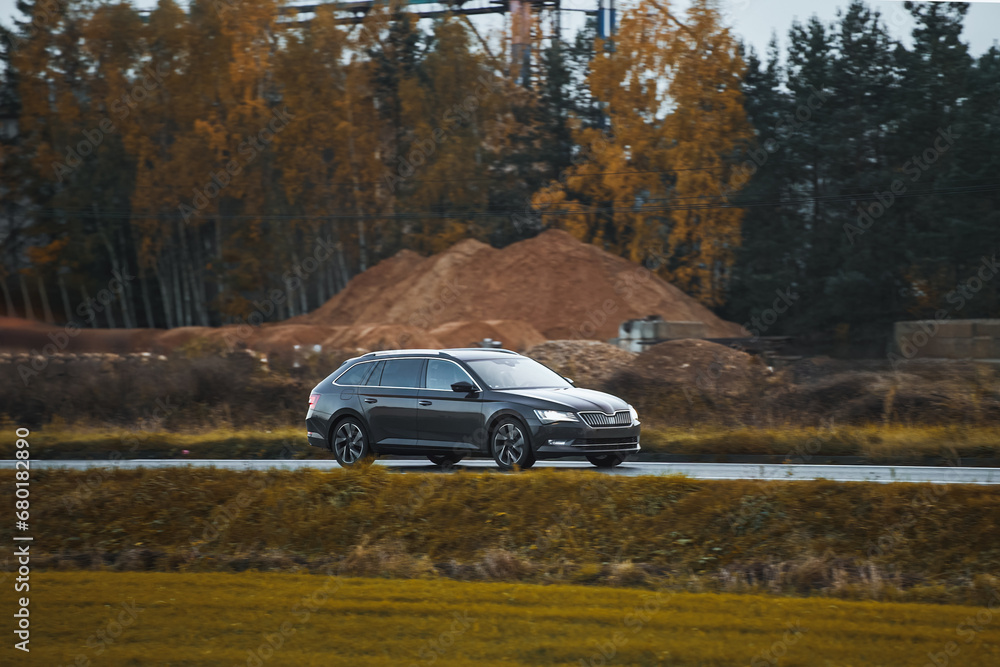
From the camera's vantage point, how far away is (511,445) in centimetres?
1416

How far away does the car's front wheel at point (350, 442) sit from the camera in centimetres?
1534

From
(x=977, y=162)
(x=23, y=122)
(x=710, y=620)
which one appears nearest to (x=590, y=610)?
(x=710, y=620)

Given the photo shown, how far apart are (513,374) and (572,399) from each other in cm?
134

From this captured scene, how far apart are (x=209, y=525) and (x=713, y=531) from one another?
549cm

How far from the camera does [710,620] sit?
7805 millimetres

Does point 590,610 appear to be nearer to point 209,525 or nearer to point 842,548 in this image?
point 842,548

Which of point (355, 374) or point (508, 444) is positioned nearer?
point (508, 444)

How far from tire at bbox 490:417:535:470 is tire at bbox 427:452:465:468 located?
108cm

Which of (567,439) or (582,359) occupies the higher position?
A: (567,439)

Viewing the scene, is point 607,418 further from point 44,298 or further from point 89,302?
point 44,298

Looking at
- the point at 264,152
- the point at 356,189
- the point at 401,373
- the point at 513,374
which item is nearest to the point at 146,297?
the point at 264,152

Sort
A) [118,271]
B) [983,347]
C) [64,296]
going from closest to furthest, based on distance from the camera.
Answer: [983,347] → [64,296] → [118,271]

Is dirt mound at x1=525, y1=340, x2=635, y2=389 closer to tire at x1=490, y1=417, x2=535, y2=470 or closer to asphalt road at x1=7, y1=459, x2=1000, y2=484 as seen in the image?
asphalt road at x1=7, y1=459, x2=1000, y2=484

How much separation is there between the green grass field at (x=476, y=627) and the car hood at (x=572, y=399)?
486cm
